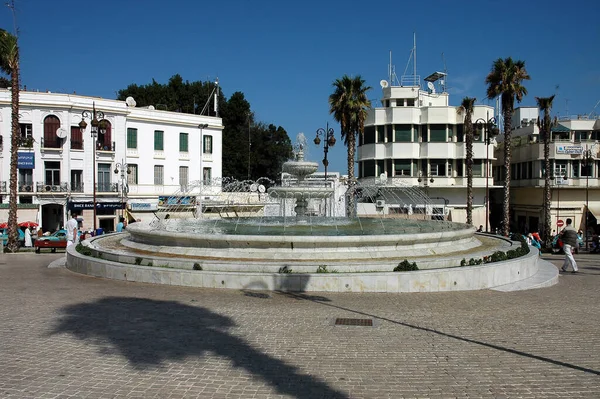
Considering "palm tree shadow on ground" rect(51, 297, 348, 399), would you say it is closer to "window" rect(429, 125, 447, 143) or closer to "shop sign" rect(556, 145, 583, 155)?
"window" rect(429, 125, 447, 143)

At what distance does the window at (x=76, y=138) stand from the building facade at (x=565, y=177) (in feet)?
121

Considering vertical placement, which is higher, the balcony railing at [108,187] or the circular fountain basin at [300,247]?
the balcony railing at [108,187]

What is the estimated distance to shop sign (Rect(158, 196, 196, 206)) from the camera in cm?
4097

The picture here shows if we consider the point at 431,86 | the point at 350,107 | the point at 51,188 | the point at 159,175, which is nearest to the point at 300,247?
the point at 350,107

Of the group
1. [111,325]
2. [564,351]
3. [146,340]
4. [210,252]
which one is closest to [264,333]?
[146,340]

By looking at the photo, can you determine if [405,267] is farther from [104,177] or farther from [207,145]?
[207,145]

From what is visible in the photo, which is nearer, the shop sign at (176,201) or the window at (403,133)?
the shop sign at (176,201)

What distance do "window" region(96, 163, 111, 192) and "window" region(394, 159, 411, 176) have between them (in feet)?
79.7

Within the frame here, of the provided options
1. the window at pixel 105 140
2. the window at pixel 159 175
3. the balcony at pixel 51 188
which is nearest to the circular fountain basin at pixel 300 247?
the balcony at pixel 51 188

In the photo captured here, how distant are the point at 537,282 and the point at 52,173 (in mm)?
34527

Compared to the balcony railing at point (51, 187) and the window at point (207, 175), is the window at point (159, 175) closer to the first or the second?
the window at point (207, 175)

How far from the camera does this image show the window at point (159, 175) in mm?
41716

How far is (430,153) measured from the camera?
42875 millimetres

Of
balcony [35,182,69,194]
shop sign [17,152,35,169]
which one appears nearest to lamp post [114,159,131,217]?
balcony [35,182,69,194]
